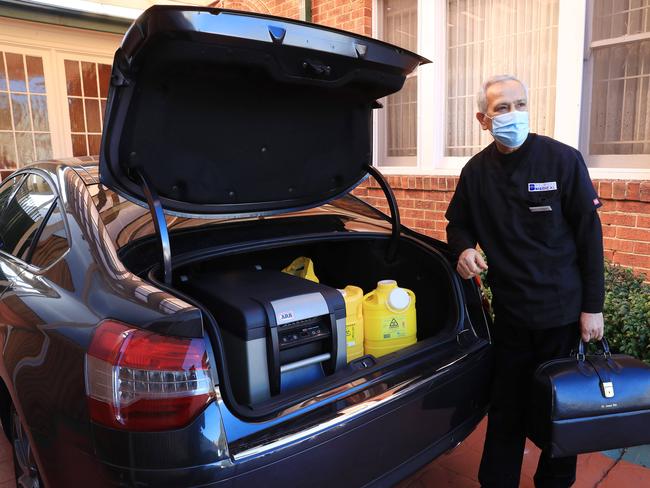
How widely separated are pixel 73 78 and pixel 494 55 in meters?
6.21

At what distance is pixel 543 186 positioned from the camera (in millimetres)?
1894

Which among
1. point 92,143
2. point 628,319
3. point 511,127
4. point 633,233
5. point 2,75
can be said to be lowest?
point 628,319

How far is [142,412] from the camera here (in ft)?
4.29

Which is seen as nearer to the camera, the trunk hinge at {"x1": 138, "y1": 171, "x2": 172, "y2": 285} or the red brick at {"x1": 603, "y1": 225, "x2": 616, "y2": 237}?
the trunk hinge at {"x1": 138, "y1": 171, "x2": 172, "y2": 285}

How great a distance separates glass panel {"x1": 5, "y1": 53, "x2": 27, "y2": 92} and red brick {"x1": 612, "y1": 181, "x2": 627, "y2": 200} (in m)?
7.58

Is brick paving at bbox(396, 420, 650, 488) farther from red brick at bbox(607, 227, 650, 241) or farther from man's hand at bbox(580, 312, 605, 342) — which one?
red brick at bbox(607, 227, 650, 241)

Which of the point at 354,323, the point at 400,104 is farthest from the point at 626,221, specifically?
the point at 400,104

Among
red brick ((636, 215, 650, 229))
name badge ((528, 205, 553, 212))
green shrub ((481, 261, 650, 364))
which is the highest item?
name badge ((528, 205, 553, 212))

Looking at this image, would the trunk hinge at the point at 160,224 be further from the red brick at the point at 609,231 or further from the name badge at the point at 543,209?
the red brick at the point at 609,231

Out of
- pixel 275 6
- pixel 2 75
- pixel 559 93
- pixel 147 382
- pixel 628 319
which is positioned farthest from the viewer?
pixel 2 75

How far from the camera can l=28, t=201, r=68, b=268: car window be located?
1872 mm

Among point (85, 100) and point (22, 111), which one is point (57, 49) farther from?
point (22, 111)

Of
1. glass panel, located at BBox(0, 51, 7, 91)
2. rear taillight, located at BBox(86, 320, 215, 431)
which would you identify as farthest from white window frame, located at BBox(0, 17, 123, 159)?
rear taillight, located at BBox(86, 320, 215, 431)

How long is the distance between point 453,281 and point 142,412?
1385 millimetres
